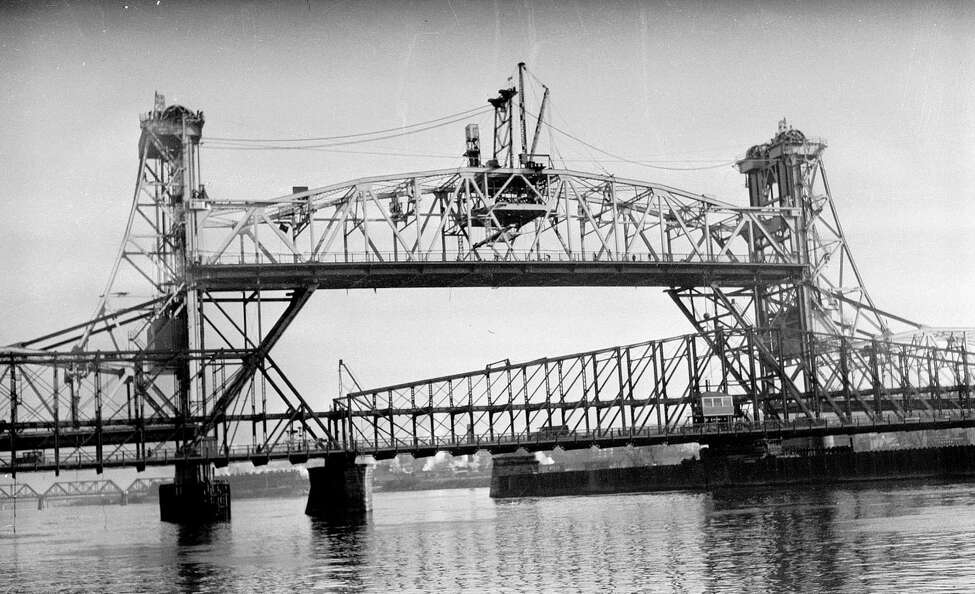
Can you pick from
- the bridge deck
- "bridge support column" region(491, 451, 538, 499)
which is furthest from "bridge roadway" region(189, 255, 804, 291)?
"bridge support column" region(491, 451, 538, 499)

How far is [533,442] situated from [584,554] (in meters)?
33.3

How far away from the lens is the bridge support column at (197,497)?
73062mm

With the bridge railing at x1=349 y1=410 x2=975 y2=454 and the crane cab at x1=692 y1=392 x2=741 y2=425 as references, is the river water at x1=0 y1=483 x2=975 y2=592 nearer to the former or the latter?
the bridge railing at x1=349 y1=410 x2=975 y2=454

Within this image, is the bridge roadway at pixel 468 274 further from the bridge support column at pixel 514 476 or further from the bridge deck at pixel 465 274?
the bridge support column at pixel 514 476

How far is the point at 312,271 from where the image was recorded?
70.1 metres

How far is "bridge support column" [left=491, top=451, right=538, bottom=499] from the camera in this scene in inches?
5032

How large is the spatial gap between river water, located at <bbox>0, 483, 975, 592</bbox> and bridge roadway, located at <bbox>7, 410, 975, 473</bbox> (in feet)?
14.8

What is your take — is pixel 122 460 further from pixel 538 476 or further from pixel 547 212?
pixel 538 476

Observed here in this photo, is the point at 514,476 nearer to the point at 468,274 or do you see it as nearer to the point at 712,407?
the point at 712,407

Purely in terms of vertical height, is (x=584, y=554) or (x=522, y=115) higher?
(x=522, y=115)

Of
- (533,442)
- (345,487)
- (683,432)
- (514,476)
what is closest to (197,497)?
(345,487)

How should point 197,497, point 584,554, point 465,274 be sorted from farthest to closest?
point 197,497 < point 465,274 < point 584,554

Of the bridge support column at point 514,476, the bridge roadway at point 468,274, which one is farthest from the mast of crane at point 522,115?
the bridge support column at point 514,476

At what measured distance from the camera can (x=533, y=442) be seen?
77.1 metres
